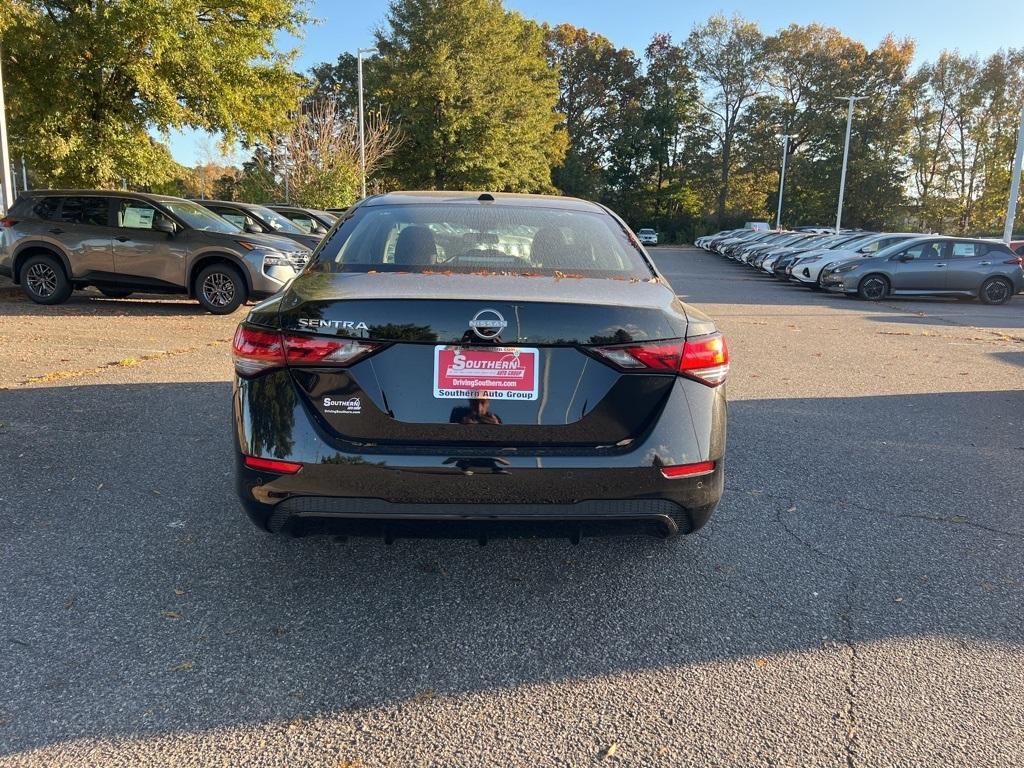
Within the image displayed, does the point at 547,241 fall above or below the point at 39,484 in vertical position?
above

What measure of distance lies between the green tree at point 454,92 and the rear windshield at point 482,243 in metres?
42.3

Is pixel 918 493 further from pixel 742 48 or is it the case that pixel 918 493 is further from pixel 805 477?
pixel 742 48

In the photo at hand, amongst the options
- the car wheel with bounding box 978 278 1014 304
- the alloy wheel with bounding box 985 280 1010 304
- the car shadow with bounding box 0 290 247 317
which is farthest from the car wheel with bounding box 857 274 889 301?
the car shadow with bounding box 0 290 247 317

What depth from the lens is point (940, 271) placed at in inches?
666

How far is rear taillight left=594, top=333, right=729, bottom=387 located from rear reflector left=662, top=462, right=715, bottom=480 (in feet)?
0.98

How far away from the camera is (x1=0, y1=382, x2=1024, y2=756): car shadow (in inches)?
98.7

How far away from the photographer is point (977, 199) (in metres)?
60.1

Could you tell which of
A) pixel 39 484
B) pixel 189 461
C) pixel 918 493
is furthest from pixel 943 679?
pixel 39 484

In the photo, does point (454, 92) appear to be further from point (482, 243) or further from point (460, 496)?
point (460, 496)

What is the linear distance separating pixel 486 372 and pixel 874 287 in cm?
1682

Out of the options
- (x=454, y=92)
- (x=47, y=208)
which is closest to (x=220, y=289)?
(x=47, y=208)

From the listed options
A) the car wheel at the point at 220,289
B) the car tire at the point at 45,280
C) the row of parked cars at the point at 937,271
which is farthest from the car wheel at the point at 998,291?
the car tire at the point at 45,280

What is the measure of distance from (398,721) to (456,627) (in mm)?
553

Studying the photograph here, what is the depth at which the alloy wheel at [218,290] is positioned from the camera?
10977 mm
